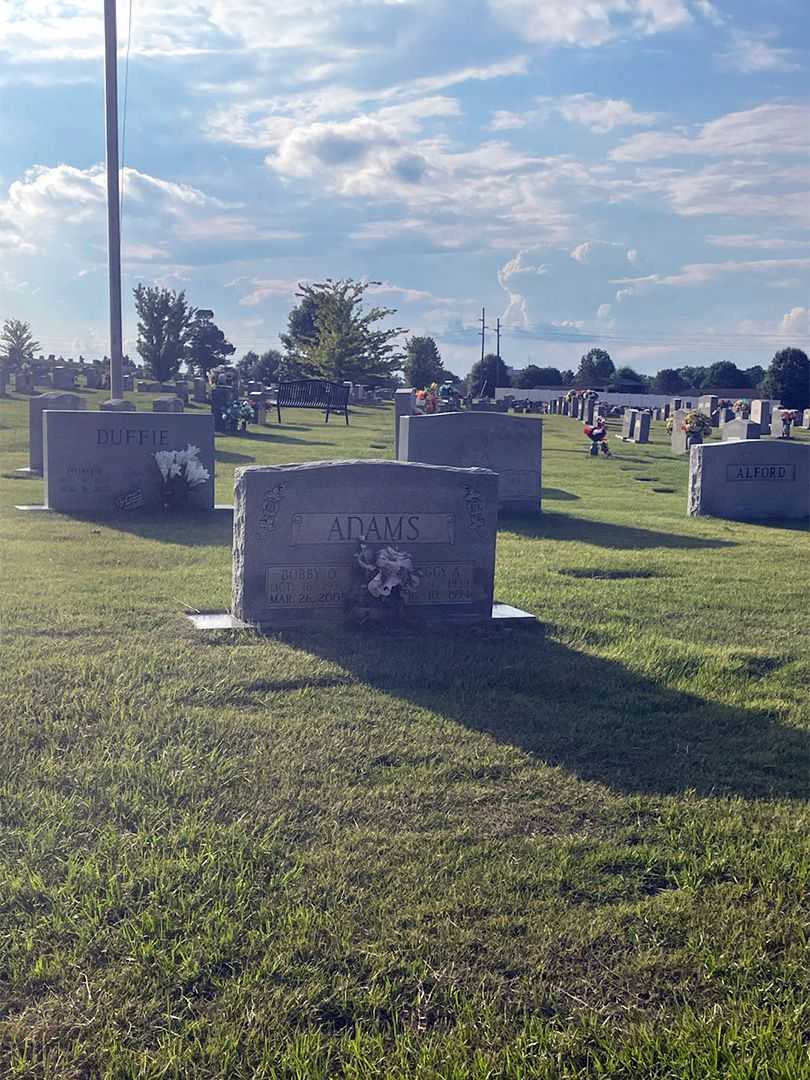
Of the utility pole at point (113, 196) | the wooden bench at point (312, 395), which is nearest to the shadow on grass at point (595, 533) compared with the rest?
the utility pole at point (113, 196)

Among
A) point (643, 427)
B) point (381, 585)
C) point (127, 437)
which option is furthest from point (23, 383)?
point (381, 585)

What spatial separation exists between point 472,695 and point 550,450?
790 inches

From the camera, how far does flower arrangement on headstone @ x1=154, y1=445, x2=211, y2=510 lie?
11625 mm

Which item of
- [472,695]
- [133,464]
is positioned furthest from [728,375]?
[472,695]

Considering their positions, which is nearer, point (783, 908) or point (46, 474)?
point (783, 908)

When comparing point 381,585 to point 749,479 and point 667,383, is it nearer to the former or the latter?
point 749,479

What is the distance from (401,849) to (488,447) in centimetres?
964

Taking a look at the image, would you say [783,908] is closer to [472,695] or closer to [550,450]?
[472,695]

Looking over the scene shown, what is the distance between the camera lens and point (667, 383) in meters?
81.8

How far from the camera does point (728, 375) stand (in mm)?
82938

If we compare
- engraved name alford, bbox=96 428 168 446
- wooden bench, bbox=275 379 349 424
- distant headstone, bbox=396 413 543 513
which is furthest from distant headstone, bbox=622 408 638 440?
engraved name alford, bbox=96 428 168 446

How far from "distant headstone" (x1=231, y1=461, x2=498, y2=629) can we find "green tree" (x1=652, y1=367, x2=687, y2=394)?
250 ft

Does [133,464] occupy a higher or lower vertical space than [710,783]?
higher

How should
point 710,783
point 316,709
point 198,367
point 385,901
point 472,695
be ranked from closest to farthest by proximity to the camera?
point 385,901 → point 710,783 → point 316,709 → point 472,695 → point 198,367
